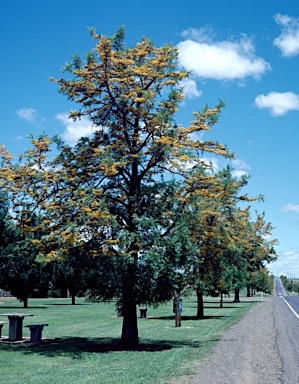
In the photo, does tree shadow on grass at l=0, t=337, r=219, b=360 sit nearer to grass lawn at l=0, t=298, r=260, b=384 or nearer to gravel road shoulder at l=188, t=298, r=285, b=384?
grass lawn at l=0, t=298, r=260, b=384

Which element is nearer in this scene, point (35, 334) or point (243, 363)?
point (243, 363)

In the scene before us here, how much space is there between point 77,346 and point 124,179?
589 centimetres

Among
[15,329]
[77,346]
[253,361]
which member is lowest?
[77,346]

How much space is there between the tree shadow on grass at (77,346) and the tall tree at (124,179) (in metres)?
0.82

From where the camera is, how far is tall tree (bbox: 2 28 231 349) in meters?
13.9

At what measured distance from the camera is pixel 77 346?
53.0ft

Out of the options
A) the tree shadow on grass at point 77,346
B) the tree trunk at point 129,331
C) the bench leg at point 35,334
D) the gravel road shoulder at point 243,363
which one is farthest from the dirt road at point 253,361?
the bench leg at point 35,334

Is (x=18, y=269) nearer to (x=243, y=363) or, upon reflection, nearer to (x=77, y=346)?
(x=77, y=346)

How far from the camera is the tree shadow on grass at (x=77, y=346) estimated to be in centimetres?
1448

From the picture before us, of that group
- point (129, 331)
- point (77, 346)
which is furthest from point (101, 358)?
point (77, 346)

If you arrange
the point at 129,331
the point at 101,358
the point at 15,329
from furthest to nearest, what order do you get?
the point at 15,329 → the point at 129,331 → the point at 101,358

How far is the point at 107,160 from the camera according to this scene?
14.3m

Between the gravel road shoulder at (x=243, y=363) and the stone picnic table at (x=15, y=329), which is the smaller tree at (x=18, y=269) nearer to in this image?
the stone picnic table at (x=15, y=329)

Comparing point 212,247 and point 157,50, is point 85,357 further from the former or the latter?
point 157,50
